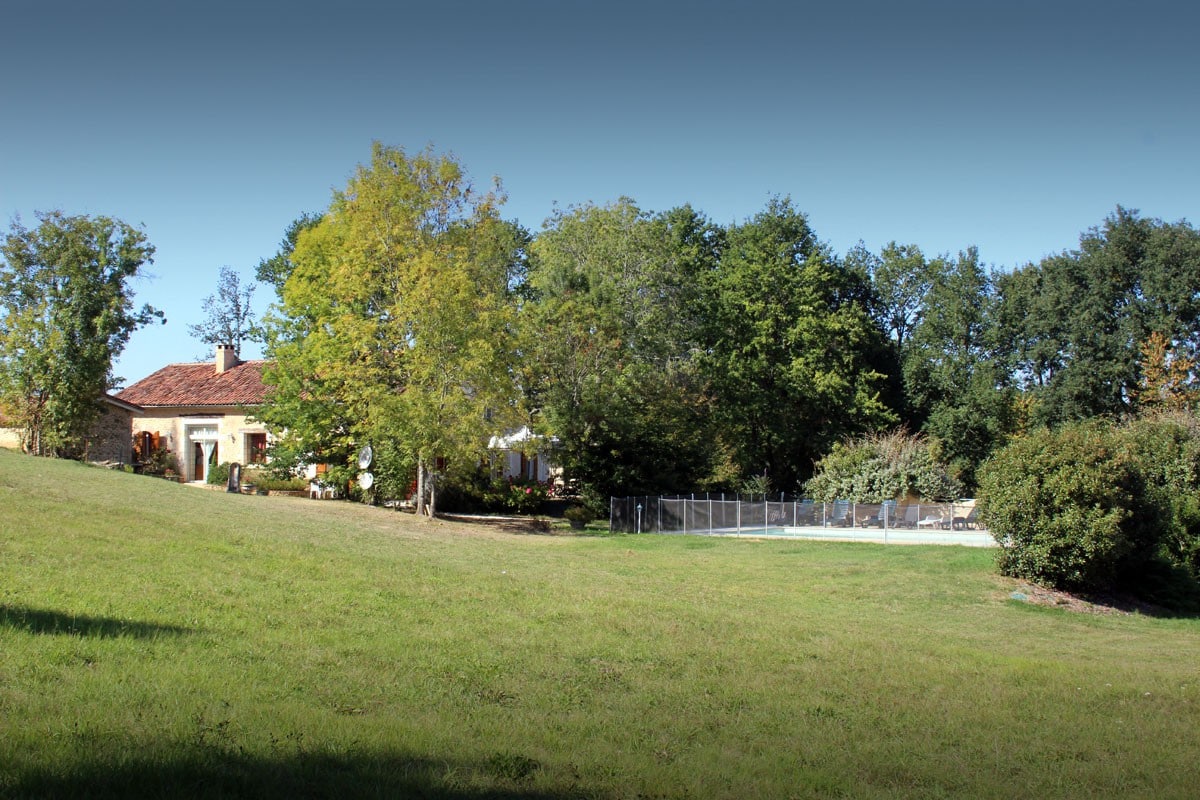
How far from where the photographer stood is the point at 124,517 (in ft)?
56.9

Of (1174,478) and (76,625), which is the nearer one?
(76,625)

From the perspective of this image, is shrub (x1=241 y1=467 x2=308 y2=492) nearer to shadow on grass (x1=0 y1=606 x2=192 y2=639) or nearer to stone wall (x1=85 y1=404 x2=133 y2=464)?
stone wall (x1=85 y1=404 x2=133 y2=464)

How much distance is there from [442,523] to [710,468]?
53.6 feet

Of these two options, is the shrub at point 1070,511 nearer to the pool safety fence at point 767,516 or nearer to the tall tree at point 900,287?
the pool safety fence at point 767,516

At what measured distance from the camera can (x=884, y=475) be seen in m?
40.9

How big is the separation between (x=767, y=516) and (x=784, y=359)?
55.8ft

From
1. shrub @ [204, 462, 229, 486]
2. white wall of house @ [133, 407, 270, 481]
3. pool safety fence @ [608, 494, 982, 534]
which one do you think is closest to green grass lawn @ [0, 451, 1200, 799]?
pool safety fence @ [608, 494, 982, 534]

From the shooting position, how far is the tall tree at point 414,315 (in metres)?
31.1

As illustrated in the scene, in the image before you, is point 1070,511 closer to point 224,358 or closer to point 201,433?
point 201,433

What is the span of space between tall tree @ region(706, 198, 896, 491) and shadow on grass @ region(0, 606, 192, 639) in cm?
4129

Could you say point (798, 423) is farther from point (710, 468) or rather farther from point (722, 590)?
point (722, 590)

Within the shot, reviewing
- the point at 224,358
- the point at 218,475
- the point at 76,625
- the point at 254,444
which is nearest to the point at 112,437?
the point at 218,475

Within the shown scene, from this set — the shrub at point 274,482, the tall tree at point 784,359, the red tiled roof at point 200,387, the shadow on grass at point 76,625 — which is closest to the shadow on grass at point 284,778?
the shadow on grass at point 76,625

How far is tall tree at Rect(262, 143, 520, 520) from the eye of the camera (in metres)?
31.1
